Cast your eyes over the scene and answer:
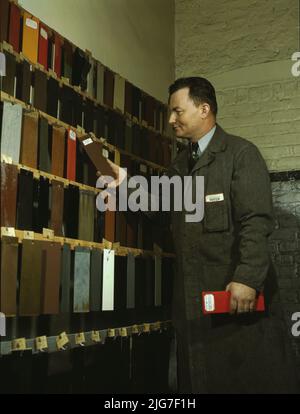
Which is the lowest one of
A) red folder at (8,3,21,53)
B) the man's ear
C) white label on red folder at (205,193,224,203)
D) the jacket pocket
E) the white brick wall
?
the jacket pocket

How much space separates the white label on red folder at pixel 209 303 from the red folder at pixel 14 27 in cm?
125

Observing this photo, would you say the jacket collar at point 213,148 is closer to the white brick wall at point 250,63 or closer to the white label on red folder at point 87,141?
the white label on red folder at point 87,141

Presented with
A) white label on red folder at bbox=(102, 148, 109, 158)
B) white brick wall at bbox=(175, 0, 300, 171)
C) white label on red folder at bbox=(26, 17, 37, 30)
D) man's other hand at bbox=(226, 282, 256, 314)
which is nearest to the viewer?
man's other hand at bbox=(226, 282, 256, 314)

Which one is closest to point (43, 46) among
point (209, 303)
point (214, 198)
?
point (214, 198)

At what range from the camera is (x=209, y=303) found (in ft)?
6.34

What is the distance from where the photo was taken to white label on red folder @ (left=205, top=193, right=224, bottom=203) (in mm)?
2102

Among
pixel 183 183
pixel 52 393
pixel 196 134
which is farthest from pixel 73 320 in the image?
pixel 196 134

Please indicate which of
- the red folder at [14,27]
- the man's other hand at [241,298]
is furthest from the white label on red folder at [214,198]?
the red folder at [14,27]

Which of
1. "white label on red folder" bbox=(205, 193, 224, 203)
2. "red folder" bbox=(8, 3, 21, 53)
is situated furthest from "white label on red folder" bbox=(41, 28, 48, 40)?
"white label on red folder" bbox=(205, 193, 224, 203)

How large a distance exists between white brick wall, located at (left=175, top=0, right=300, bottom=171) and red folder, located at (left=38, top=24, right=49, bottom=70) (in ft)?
5.72

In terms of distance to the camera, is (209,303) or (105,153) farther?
(105,153)

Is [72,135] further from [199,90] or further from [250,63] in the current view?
[250,63]

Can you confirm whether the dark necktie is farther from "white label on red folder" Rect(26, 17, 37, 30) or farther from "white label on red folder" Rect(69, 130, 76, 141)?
"white label on red folder" Rect(26, 17, 37, 30)

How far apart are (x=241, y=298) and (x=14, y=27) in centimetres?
140
